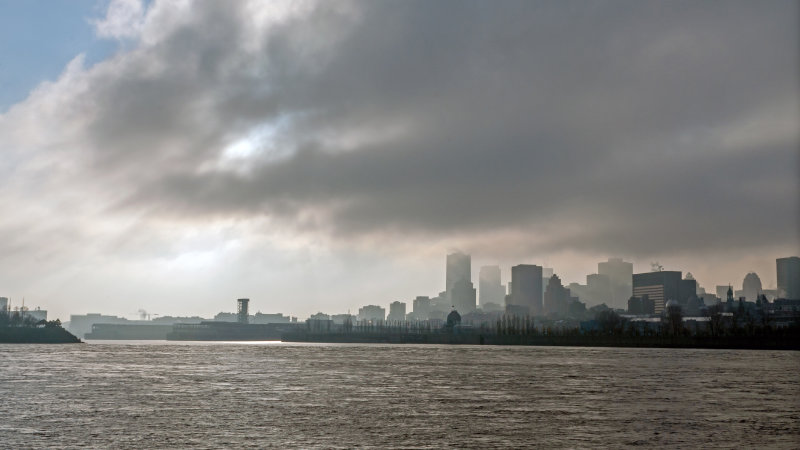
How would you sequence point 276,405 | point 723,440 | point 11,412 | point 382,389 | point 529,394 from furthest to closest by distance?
point 382,389
point 529,394
point 276,405
point 11,412
point 723,440

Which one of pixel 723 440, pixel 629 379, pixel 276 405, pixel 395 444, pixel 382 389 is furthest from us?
pixel 629 379

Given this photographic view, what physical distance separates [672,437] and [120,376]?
9841 cm

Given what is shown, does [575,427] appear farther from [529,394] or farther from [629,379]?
[629,379]

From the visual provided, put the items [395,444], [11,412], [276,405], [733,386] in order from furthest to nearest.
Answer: [733,386] < [276,405] < [11,412] < [395,444]

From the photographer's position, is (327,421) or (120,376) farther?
(120,376)

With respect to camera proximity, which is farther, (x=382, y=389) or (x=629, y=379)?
(x=629, y=379)

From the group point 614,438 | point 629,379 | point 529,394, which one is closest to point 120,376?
point 529,394

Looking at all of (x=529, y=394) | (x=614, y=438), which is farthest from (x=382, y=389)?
(x=614, y=438)

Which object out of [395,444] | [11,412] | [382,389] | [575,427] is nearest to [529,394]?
[382,389]

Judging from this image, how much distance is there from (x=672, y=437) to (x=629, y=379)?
68.3 m

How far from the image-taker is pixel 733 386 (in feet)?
362

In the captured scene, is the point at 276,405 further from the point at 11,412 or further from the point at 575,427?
the point at 575,427

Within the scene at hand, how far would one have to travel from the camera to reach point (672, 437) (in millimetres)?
58031

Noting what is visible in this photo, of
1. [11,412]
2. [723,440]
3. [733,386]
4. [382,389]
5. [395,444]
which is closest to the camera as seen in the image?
[395,444]
